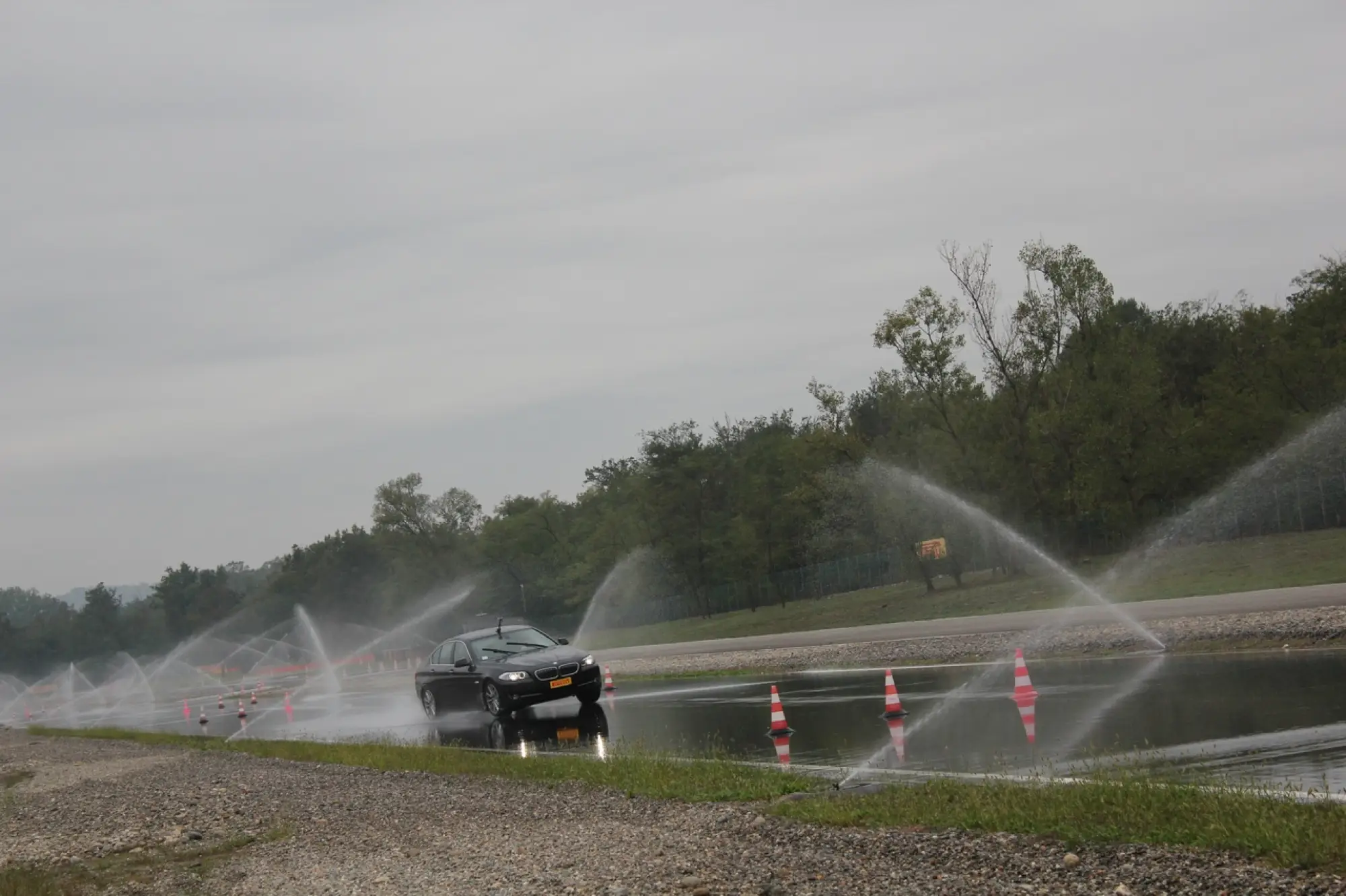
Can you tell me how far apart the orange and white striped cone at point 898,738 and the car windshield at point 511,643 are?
10790 mm

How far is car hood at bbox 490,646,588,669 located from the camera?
24.1 m

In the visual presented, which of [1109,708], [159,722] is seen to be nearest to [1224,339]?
[159,722]

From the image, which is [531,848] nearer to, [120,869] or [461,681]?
[120,869]

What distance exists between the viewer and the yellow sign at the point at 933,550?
2162 inches

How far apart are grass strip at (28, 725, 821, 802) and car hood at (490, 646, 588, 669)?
8.71 feet

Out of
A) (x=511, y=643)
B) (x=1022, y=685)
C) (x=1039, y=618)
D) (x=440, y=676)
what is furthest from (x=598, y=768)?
(x=1039, y=618)

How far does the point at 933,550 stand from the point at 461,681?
3441 centimetres

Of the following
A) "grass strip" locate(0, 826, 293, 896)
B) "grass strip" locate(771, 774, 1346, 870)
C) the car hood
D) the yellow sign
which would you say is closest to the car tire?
the car hood

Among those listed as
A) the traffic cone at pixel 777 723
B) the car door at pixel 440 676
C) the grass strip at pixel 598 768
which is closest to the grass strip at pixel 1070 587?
the car door at pixel 440 676

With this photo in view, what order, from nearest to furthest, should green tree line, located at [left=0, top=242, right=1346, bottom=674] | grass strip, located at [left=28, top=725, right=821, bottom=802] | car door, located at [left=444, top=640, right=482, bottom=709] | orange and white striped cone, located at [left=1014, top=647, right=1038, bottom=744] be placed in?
grass strip, located at [left=28, top=725, right=821, bottom=802] → orange and white striped cone, located at [left=1014, top=647, right=1038, bottom=744] → car door, located at [left=444, top=640, right=482, bottom=709] → green tree line, located at [left=0, top=242, right=1346, bottom=674]

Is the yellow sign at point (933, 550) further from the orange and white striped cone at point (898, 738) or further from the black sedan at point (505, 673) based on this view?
the orange and white striped cone at point (898, 738)

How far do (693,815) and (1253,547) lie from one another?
33.1 metres

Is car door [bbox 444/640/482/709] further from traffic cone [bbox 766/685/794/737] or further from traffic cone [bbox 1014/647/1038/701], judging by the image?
traffic cone [bbox 1014/647/1038/701]

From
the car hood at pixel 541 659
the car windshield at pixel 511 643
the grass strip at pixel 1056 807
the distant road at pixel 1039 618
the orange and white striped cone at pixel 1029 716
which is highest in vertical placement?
the car windshield at pixel 511 643
